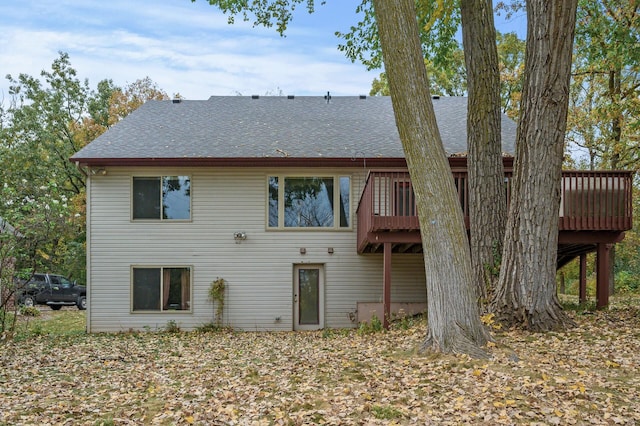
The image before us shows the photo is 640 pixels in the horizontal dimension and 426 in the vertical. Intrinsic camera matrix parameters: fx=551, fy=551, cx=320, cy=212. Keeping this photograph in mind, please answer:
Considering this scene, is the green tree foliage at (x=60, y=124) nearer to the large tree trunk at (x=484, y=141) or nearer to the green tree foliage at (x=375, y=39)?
the green tree foliage at (x=375, y=39)

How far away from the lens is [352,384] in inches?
253

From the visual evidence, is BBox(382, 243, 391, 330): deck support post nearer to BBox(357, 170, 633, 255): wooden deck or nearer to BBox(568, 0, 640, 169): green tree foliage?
BBox(357, 170, 633, 255): wooden deck

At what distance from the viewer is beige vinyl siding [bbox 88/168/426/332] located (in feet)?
44.5

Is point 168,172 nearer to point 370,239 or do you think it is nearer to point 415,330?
point 370,239

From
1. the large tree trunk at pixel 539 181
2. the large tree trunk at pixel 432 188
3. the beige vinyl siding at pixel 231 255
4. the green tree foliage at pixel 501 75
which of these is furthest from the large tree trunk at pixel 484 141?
the green tree foliage at pixel 501 75

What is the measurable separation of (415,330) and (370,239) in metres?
2.29

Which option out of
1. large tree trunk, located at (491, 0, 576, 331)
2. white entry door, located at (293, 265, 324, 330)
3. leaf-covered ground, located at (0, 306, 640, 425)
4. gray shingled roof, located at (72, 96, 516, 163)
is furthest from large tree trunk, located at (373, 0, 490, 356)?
white entry door, located at (293, 265, 324, 330)

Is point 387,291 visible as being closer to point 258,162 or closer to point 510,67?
point 258,162

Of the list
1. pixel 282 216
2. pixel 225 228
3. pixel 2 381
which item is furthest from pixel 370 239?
pixel 2 381

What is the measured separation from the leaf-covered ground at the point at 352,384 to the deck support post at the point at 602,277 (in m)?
0.92

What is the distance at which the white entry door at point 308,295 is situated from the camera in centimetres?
1371

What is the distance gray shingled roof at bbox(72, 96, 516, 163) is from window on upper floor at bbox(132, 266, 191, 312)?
2.85 meters

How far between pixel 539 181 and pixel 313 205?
6.46m

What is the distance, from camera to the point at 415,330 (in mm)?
9656
